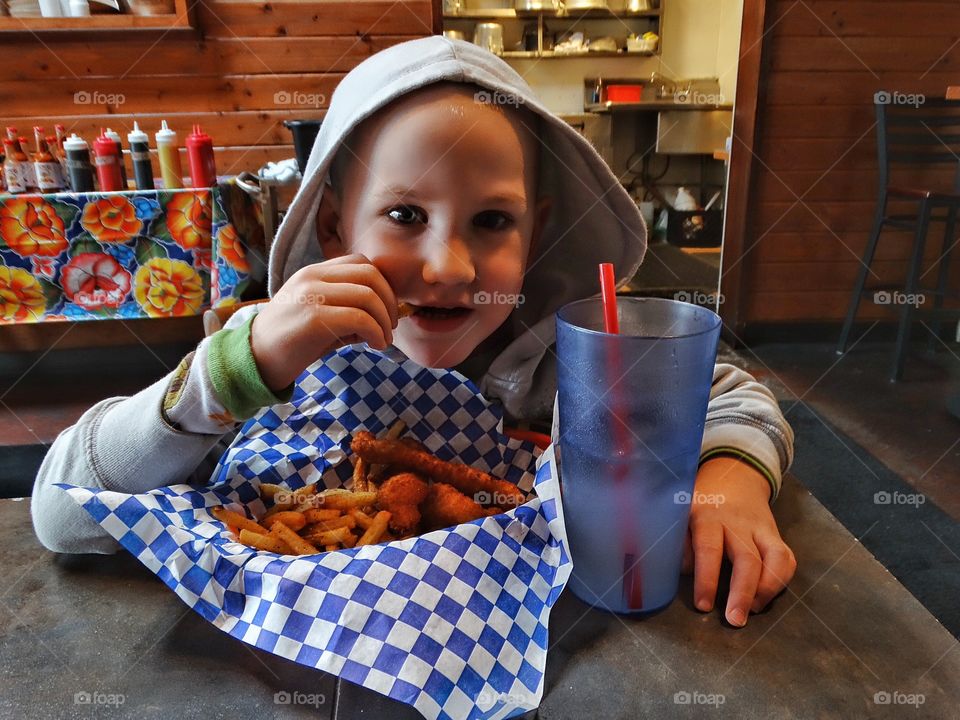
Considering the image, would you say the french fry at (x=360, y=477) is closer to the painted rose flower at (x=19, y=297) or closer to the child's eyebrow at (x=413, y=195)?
the child's eyebrow at (x=413, y=195)

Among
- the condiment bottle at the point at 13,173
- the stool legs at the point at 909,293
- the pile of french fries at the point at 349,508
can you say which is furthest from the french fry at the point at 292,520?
the stool legs at the point at 909,293

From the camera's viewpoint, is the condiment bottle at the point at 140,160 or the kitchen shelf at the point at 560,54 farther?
the kitchen shelf at the point at 560,54

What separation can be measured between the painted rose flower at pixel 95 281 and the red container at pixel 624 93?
5.84m

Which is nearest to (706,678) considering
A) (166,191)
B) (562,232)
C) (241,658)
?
(241,658)

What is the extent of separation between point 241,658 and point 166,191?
2434 mm

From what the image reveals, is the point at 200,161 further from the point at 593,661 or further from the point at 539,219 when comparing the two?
the point at 593,661

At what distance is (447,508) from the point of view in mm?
646

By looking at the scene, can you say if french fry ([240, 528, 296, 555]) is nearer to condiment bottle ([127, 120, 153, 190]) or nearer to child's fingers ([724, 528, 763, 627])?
child's fingers ([724, 528, 763, 627])

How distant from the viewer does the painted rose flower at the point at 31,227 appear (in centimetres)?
255

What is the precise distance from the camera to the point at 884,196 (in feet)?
11.4

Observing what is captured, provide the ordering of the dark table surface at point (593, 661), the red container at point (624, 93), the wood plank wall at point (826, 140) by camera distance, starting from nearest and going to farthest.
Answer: the dark table surface at point (593, 661) < the wood plank wall at point (826, 140) < the red container at point (624, 93)

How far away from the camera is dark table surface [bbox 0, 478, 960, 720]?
0.48 m

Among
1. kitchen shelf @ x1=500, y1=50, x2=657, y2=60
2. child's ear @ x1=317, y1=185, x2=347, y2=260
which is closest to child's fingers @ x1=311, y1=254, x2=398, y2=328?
child's ear @ x1=317, y1=185, x2=347, y2=260

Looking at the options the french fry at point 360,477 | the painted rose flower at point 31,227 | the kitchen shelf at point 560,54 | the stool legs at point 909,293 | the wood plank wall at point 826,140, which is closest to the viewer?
the french fry at point 360,477
